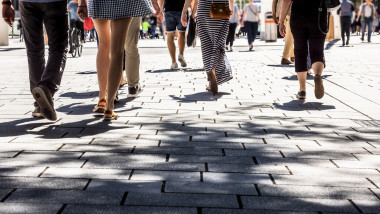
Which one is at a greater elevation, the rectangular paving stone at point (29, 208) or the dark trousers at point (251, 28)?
Answer: the dark trousers at point (251, 28)

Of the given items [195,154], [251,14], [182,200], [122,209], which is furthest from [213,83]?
[251,14]

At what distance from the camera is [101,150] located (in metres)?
4.20

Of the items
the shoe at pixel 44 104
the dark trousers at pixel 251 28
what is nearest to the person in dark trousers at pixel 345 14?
the dark trousers at pixel 251 28

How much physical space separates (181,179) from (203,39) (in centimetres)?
464

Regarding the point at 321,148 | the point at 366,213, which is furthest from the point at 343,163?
A: the point at 366,213

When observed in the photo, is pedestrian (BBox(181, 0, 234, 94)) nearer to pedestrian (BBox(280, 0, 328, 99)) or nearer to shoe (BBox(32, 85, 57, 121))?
pedestrian (BBox(280, 0, 328, 99))

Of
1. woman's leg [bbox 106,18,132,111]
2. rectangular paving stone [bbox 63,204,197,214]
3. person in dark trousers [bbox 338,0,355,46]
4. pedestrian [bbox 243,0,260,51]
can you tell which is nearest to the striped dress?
woman's leg [bbox 106,18,132,111]

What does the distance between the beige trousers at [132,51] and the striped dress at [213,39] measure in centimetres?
109

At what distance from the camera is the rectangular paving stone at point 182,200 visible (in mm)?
2941

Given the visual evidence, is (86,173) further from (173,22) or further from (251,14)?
(251,14)

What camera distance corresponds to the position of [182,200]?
9.87 ft

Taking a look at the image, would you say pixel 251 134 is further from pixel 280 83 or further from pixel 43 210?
pixel 280 83

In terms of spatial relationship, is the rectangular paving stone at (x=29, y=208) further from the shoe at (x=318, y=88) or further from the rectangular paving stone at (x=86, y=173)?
the shoe at (x=318, y=88)

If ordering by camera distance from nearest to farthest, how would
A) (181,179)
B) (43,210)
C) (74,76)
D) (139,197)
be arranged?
(43,210) → (139,197) → (181,179) → (74,76)
